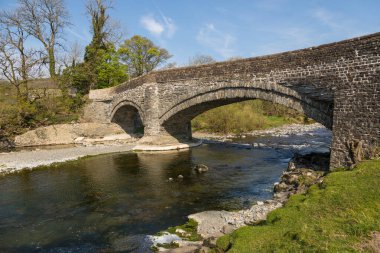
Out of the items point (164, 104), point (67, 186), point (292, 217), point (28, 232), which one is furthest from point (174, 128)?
point (292, 217)

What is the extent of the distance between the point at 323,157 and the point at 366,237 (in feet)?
33.8

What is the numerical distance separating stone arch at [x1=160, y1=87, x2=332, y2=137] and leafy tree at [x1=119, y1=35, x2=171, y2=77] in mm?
24268

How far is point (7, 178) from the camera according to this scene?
17.1 m

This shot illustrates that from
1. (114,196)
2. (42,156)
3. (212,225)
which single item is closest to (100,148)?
(42,156)

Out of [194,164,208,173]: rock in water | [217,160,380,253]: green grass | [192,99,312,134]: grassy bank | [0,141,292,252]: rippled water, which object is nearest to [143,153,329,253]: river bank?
[0,141,292,252]: rippled water

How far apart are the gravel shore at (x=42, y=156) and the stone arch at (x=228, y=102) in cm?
464

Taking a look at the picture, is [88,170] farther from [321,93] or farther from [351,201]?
[351,201]

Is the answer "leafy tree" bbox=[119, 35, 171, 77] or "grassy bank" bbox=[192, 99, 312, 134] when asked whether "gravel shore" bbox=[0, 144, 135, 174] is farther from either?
"leafy tree" bbox=[119, 35, 171, 77]

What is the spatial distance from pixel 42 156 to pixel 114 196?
1228 cm

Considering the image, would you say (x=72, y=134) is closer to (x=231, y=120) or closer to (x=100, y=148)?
(x=100, y=148)

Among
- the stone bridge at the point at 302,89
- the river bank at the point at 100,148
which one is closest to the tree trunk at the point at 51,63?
the river bank at the point at 100,148

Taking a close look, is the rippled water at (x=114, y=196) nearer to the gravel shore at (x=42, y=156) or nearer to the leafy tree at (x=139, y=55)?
the gravel shore at (x=42, y=156)

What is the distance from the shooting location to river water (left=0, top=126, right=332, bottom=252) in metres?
9.73

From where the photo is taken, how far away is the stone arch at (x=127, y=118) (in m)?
31.3
